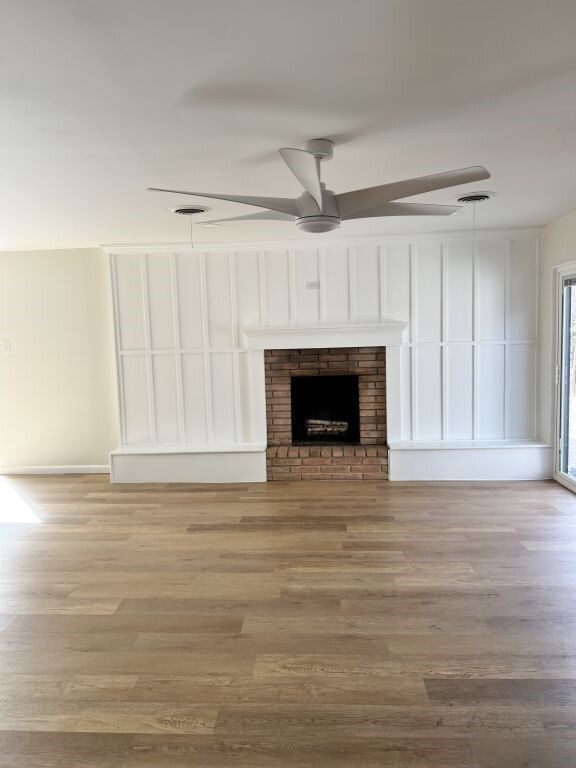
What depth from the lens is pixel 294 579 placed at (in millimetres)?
3246

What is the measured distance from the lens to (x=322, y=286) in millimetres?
5340

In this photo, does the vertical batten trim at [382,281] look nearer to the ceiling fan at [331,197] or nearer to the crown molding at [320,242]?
the crown molding at [320,242]

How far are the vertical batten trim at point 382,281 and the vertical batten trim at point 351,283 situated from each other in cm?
24

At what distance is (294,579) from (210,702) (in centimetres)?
111

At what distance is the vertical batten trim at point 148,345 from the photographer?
542 cm

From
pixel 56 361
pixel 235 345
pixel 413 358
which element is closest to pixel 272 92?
pixel 235 345

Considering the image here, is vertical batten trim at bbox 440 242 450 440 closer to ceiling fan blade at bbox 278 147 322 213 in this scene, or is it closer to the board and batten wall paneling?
the board and batten wall paneling

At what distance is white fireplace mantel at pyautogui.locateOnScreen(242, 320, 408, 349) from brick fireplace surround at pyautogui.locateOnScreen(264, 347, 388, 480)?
276 mm

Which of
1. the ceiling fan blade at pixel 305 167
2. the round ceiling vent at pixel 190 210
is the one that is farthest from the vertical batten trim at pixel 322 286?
the ceiling fan blade at pixel 305 167

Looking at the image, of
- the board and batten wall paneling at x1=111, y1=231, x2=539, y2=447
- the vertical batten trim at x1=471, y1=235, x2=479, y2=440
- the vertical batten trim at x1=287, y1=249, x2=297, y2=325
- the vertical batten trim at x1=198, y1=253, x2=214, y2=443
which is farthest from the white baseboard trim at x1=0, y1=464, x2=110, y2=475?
the vertical batten trim at x1=471, y1=235, x2=479, y2=440

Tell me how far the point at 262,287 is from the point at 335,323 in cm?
80

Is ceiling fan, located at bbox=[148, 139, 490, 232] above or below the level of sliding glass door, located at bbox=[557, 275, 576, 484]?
above

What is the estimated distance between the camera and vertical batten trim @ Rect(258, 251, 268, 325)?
5352mm

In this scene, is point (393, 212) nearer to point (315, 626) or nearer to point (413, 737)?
point (315, 626)
